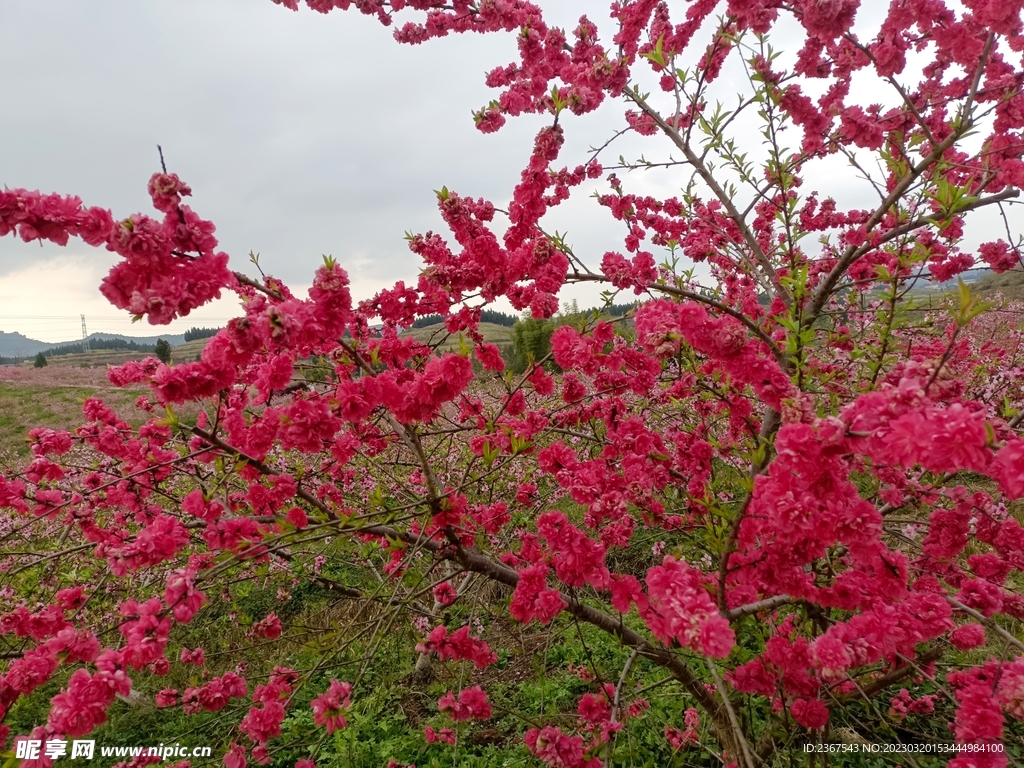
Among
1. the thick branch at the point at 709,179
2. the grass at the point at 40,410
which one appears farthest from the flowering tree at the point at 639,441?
the grass at the point at 40,410

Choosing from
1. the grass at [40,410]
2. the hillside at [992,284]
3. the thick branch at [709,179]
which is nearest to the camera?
the hillside at [992,284]

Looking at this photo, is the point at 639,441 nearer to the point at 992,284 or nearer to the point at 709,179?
the point at 709,179

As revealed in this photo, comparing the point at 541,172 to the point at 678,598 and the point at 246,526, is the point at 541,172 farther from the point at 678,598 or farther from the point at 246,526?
the point at 246,526

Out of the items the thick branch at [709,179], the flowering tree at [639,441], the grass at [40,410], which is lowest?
the grass at [40,410]

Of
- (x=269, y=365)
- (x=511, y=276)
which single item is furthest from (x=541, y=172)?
(x=269, y=365)

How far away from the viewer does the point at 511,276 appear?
114 inches

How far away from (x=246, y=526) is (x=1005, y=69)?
5383mm

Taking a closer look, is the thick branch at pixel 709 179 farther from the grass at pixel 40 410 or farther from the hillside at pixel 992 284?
the grass at pixel 40 410

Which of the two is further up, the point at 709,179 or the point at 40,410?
the point at 709,179

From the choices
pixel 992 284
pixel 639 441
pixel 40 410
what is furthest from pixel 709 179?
pixel 40 410

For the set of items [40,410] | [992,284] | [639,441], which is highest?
[992,284]

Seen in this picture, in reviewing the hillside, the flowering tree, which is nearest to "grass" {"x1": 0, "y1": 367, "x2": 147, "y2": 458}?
the flowering tree

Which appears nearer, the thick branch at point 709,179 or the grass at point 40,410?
the thick branch at point 709,179

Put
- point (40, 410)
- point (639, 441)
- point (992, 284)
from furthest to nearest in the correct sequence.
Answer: point (40, 410)
point (992, 284)
point (639, 441)
